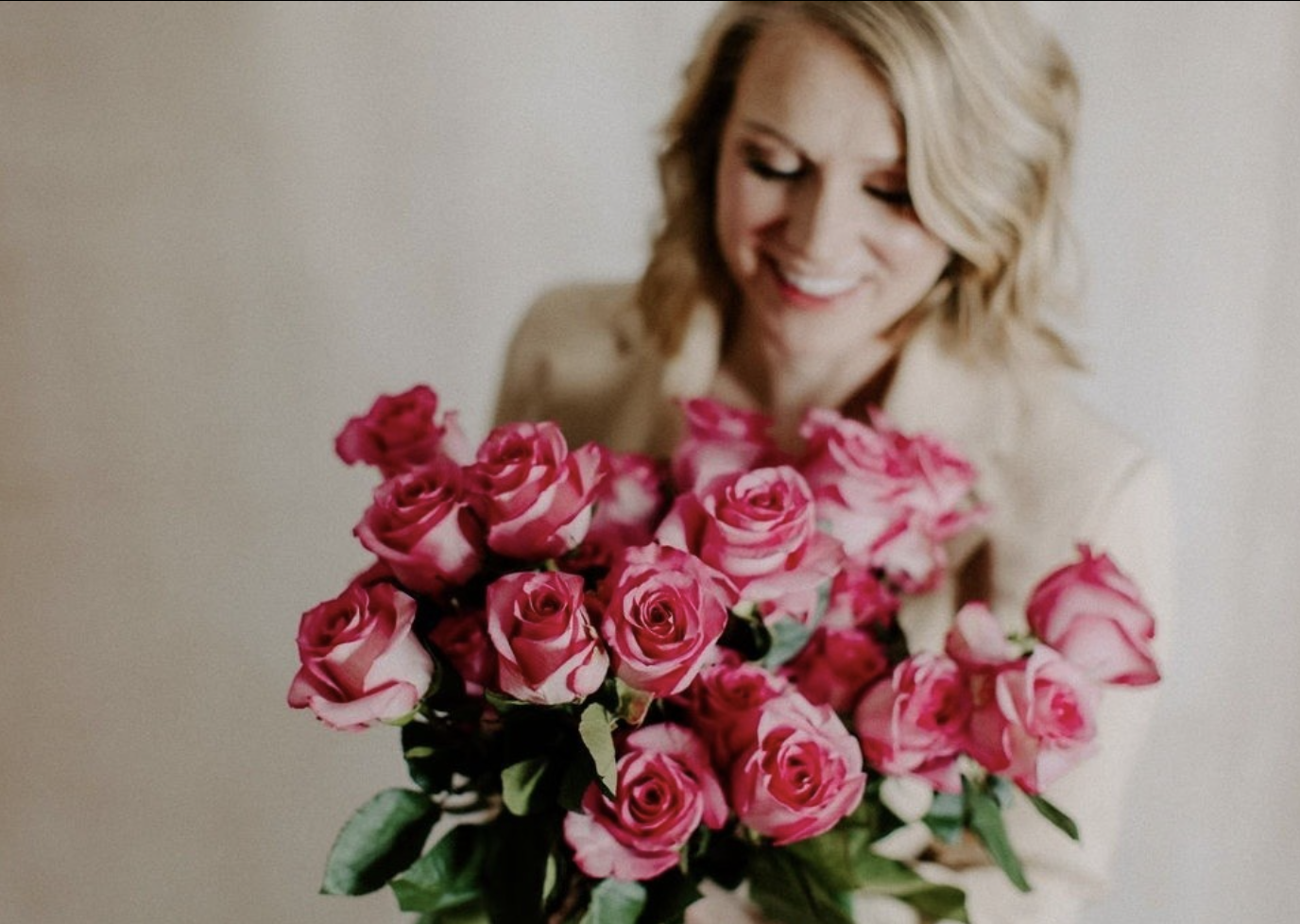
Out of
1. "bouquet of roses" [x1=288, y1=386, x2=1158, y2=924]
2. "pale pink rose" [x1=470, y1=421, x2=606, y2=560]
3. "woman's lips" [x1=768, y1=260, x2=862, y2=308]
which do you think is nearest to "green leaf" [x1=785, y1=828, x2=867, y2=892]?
"bouquet of roses" [x1=288, y1=386, x2=1158, y2=924]

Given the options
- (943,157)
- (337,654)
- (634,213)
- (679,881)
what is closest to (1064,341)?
(943,157)

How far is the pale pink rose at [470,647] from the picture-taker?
554 mm

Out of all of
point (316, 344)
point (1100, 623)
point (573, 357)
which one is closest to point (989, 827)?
point (1100, 623)

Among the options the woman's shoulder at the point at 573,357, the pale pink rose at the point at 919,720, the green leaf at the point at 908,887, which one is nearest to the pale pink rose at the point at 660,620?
the pale pink rose at the point at 919,720

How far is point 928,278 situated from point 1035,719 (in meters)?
0.39

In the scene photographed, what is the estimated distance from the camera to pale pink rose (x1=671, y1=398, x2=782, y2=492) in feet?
2.05

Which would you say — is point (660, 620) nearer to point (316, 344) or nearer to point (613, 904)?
point (613, 904)

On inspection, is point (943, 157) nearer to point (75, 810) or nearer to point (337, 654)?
point (337, 654)

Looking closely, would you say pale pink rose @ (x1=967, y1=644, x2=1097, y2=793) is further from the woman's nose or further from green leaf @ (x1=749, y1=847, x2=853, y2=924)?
the woman's nose

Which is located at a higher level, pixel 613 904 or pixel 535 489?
pixel 535 489

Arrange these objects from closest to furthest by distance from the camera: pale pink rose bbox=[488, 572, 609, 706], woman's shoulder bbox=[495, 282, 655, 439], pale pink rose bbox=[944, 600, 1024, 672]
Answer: pale pink rose bbox=[488, 572, 609, 706] → pale pink rose bbox=[944, 600, 1024, 672] → woman's shoulder bbox=[495, 282, 655, 439]

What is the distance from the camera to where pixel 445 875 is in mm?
625

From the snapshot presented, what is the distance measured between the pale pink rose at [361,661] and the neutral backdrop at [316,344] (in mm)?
472

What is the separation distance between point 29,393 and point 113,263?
124mm
